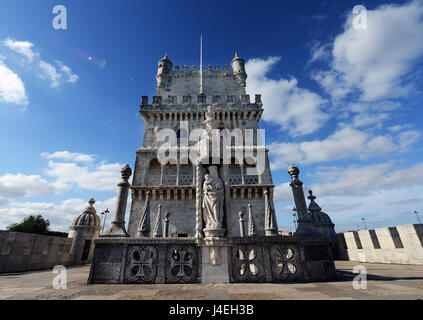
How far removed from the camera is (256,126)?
81.6 feet

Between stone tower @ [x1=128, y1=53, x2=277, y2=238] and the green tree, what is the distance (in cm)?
2364

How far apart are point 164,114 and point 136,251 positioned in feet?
71.1

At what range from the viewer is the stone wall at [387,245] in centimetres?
934

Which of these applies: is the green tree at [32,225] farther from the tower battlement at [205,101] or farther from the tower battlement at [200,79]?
the tower battlement at [200,79]

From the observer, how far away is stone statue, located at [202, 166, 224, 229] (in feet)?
19.3

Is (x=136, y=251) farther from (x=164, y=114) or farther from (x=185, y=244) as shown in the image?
(x=164, y=114)

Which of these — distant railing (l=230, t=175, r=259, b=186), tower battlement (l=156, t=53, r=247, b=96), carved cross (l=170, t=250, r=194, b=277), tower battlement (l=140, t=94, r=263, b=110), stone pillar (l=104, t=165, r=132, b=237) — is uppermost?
tower battlement (l=156, t=53, r=247, b=96)

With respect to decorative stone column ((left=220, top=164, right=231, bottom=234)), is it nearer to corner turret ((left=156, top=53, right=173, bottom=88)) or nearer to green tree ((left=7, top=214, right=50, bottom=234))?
corner turret ((left=156, top=53, right=173, bottom=88))

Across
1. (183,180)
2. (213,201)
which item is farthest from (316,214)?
(213,201)

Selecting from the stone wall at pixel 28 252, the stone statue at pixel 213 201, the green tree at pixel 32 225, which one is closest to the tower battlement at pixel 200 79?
the stone wall at pixel 28 252

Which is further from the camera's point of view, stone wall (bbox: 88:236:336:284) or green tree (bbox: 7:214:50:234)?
green tree (bbox: 7:214:50:234)

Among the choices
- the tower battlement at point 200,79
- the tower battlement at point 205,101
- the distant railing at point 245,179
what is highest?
the tower battlement at point 200,79

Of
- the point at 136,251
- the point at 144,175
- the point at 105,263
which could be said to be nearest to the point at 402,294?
the point at 136,251

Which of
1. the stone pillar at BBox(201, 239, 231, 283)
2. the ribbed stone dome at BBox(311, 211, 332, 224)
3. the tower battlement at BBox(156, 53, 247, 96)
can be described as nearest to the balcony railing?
the ribbed stone dome at BBox(311, 211, 332, 224)
